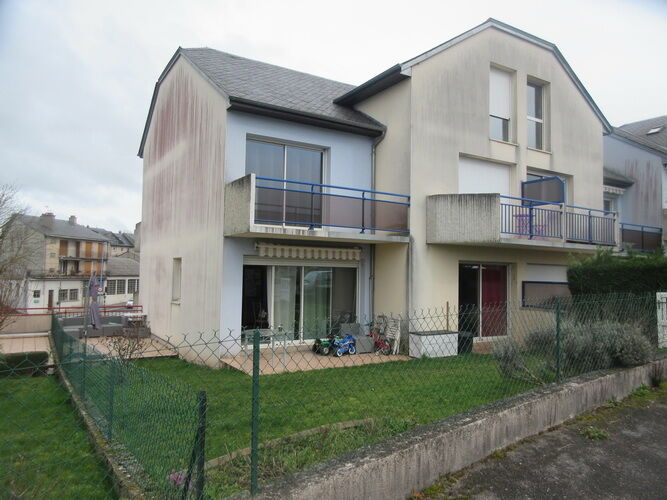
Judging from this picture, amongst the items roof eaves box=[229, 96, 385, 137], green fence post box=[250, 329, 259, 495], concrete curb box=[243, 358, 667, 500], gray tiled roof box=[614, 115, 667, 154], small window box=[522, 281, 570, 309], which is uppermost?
gray tiled roof box=[614, 115, 667, 154]

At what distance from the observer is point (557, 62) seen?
51.0 feet

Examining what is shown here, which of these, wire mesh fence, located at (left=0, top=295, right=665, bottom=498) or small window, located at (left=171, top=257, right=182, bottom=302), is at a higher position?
small window, located at (left=171, top=257, right=182, bottom=302)

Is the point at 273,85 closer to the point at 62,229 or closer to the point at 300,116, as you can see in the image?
the point at 300,116

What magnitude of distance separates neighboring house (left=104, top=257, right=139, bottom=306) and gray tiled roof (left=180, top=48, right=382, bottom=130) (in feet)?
174

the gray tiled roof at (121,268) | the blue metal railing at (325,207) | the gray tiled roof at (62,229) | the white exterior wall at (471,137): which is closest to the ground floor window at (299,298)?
the white exterior wall at (471,137)

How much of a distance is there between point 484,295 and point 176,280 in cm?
975

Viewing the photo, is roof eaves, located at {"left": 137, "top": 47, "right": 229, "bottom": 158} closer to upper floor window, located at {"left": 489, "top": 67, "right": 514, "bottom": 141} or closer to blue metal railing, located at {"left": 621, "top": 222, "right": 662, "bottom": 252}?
upper floor window, located at {"left": 489, "top": 67, "right": 514, "bottom": 141}

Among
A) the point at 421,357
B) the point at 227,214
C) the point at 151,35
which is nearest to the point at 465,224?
the point at 421,357

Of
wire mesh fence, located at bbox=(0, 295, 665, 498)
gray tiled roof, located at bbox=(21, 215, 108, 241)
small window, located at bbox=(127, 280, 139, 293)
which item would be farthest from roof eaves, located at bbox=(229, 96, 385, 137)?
small window, located at bbox=(127, 280, 139, 293)

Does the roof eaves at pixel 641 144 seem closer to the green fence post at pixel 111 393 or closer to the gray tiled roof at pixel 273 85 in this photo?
the gray tiled roof at pixel 273 85

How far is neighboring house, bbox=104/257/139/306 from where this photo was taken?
6169cm

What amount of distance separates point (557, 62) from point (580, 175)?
4.06 metres

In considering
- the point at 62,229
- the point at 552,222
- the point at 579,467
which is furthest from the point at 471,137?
the point at 62,229

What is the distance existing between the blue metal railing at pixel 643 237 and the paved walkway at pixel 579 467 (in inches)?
551
